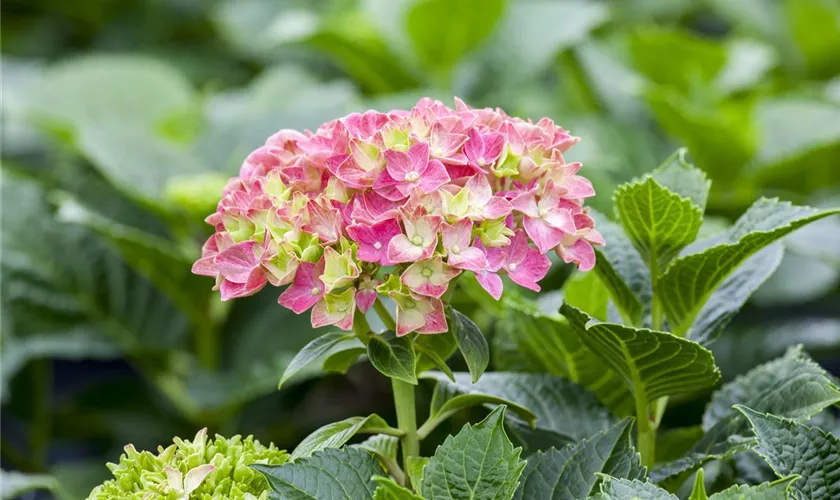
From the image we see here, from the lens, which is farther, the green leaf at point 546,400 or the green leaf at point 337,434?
the green leaf at point 546,400

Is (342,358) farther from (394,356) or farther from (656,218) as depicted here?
(656,218)

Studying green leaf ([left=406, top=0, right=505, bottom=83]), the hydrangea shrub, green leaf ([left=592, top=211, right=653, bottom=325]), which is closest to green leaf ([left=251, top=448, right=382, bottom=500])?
the hydrangea shrub

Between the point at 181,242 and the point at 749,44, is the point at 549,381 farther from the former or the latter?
the point at 749,44

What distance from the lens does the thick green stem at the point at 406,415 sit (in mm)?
615

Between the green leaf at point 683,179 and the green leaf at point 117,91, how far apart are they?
99cm

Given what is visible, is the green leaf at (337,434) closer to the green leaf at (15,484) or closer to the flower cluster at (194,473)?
the flower cluster at (194,473)

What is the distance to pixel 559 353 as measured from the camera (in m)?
0.76

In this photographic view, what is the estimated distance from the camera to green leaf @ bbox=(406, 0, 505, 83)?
140cm

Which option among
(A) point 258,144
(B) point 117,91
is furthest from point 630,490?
(B) point 117,91

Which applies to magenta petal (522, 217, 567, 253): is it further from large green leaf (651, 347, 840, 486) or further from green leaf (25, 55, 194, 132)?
green leaf (25, 55, 194, 132)

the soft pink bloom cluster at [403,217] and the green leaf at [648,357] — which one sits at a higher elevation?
the soft pink bloom cluster at [403,217]

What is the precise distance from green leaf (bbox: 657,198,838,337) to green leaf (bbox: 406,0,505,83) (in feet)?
2.64

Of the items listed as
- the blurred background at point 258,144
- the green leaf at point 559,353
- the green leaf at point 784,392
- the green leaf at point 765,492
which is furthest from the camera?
the blurred background at point 258,144

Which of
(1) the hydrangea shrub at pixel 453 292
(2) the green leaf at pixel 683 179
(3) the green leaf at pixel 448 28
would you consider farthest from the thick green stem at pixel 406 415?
(3) the green leaf at pixel 448 28
